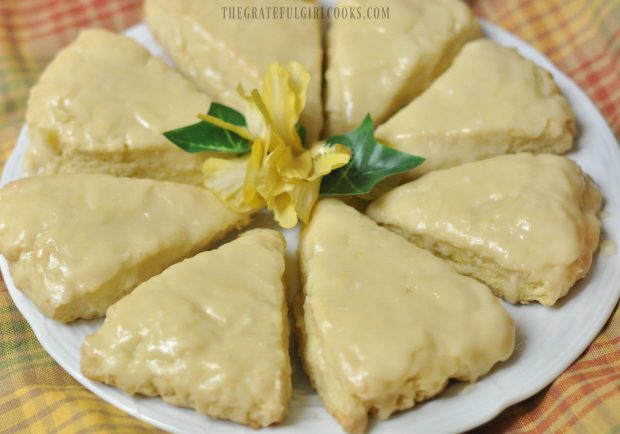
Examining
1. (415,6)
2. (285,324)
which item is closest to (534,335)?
(285,324)

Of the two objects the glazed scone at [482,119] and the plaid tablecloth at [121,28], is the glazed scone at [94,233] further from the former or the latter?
the glazed scone at [482,119]

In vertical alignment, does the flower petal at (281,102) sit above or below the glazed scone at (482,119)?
above

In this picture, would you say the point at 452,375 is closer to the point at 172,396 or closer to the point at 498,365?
the point at 498,365

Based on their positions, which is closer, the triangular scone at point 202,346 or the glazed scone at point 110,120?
the triangular scone at point 202,346

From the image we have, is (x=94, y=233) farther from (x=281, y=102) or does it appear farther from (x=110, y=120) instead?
(x=281, y=102)

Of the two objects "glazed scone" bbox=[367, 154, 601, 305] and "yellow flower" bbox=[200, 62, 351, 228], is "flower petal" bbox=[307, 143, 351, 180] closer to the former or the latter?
"yellow flower" bbox=[200, 62, 351, 228]

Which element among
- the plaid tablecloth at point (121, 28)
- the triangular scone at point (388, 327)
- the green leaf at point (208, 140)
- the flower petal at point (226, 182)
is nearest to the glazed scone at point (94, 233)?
the flower petal at point (226, 182)
